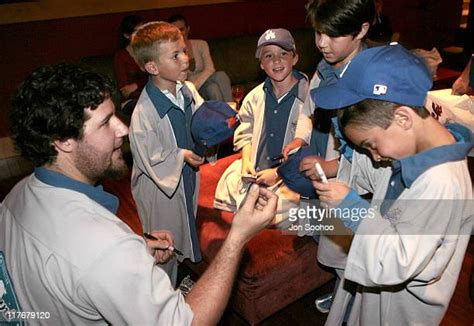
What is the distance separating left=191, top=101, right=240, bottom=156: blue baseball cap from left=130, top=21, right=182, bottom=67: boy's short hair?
381 mm

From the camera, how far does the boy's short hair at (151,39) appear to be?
216 cm

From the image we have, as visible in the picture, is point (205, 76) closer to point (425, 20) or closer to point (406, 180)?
point (406, 180)

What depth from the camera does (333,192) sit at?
56.5 inches

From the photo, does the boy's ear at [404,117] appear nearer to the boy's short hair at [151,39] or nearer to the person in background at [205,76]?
the boy's short hair at [151,39]

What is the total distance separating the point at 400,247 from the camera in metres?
1.28

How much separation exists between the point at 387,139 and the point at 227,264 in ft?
2.13

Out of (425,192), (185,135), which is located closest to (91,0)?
(185,135)

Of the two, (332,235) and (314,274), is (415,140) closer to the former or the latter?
(332,235)

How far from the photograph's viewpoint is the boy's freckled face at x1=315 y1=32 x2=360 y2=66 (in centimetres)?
188

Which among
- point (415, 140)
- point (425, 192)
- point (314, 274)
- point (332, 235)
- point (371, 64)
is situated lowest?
point (314, 274)

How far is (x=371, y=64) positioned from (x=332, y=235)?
1.00 meters

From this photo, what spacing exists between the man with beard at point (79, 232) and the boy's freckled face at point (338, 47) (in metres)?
0.86

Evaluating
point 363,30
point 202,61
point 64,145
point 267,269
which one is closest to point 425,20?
point 202,61

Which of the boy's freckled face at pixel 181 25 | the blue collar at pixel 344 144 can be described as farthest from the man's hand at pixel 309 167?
the boy's freckled face at pixel 181 25
